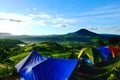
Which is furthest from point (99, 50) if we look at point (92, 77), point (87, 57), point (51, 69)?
point (51, 69)

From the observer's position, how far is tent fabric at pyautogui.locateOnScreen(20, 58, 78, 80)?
20719 mm

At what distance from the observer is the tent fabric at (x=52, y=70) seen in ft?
68.0

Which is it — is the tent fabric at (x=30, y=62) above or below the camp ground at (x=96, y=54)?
above

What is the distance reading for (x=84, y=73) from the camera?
2255cm

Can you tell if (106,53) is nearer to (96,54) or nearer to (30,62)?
(96,54)

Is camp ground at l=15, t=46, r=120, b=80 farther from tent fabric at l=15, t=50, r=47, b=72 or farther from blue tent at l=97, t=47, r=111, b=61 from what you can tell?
blue tent at l=97, t=47, r=111, b=61

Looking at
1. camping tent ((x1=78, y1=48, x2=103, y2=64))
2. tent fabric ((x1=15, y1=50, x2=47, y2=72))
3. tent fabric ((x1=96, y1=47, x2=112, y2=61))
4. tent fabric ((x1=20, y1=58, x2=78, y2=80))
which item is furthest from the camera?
tent fabric ((x1=96, y1=47, x2=112, y2=61))

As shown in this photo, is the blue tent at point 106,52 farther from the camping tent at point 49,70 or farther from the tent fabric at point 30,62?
the camping tent at point 49,70

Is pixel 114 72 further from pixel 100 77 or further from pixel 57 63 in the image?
pixel 57 63

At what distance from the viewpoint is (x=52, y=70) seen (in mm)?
21141

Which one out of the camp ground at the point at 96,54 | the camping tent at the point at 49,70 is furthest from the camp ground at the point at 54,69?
the camp ground at the point at 96,54

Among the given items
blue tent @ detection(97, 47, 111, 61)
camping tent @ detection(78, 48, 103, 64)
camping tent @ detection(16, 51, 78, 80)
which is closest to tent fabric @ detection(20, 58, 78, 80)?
camping tent @ detection(16, 51, 78, 80)

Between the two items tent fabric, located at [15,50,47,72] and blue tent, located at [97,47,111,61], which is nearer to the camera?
tent fabric, located at [15,50,47,72]

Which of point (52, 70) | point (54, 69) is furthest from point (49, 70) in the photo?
point (54, 69)
